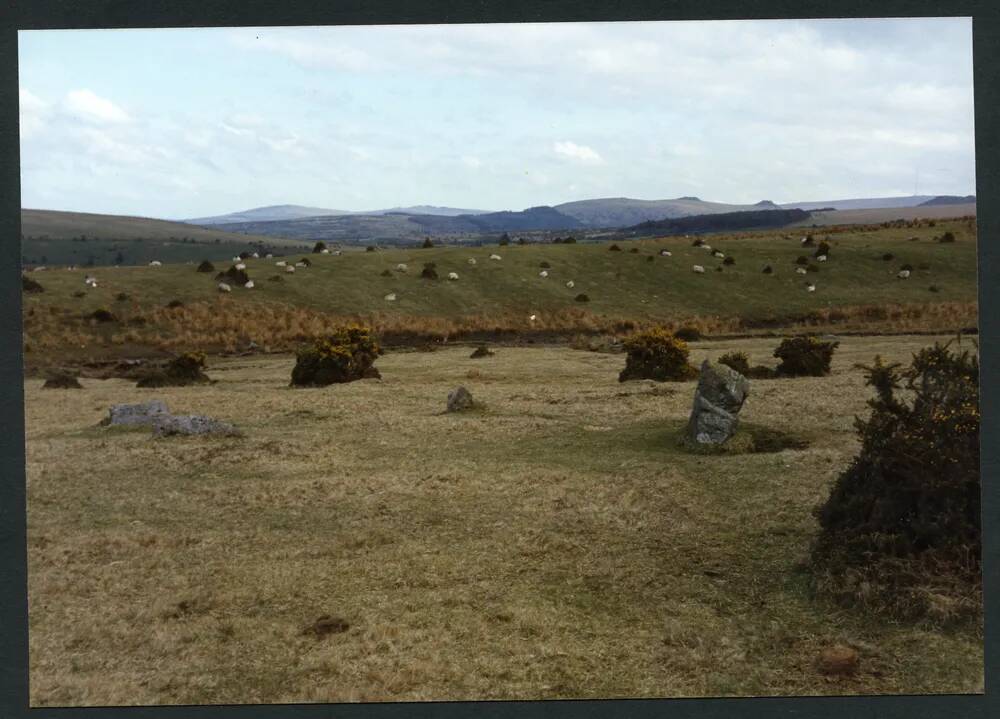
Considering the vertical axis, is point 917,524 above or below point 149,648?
above

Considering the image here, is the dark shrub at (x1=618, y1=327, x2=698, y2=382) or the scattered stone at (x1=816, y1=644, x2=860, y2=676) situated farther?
the dark shrub at (x1=618, y1=327, x2=698, y2=382)

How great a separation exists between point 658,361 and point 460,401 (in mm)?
7969

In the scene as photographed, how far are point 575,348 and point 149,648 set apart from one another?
2890 cm

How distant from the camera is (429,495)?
47.5 ft

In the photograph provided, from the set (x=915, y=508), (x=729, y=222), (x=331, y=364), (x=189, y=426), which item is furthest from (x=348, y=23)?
(x=729, y=222)

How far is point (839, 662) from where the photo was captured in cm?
841

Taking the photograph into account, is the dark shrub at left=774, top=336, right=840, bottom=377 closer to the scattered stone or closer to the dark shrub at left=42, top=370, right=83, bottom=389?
the scattered stone

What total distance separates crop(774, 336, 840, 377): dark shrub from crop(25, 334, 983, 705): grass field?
4.44 meters

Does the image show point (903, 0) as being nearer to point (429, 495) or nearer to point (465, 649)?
point (465, 649)

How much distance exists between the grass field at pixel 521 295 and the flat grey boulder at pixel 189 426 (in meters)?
21.1

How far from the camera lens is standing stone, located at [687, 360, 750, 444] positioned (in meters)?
16.7

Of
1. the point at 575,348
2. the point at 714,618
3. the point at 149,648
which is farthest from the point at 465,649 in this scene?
the point at 575,348

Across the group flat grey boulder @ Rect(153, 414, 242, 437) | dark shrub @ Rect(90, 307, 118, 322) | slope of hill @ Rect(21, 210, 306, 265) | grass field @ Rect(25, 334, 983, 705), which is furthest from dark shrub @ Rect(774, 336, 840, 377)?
slope of hill @ Rect(21, 210, 306, 265)

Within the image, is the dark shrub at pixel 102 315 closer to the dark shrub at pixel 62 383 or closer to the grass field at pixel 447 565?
the dark shrub at pixel 62 383
